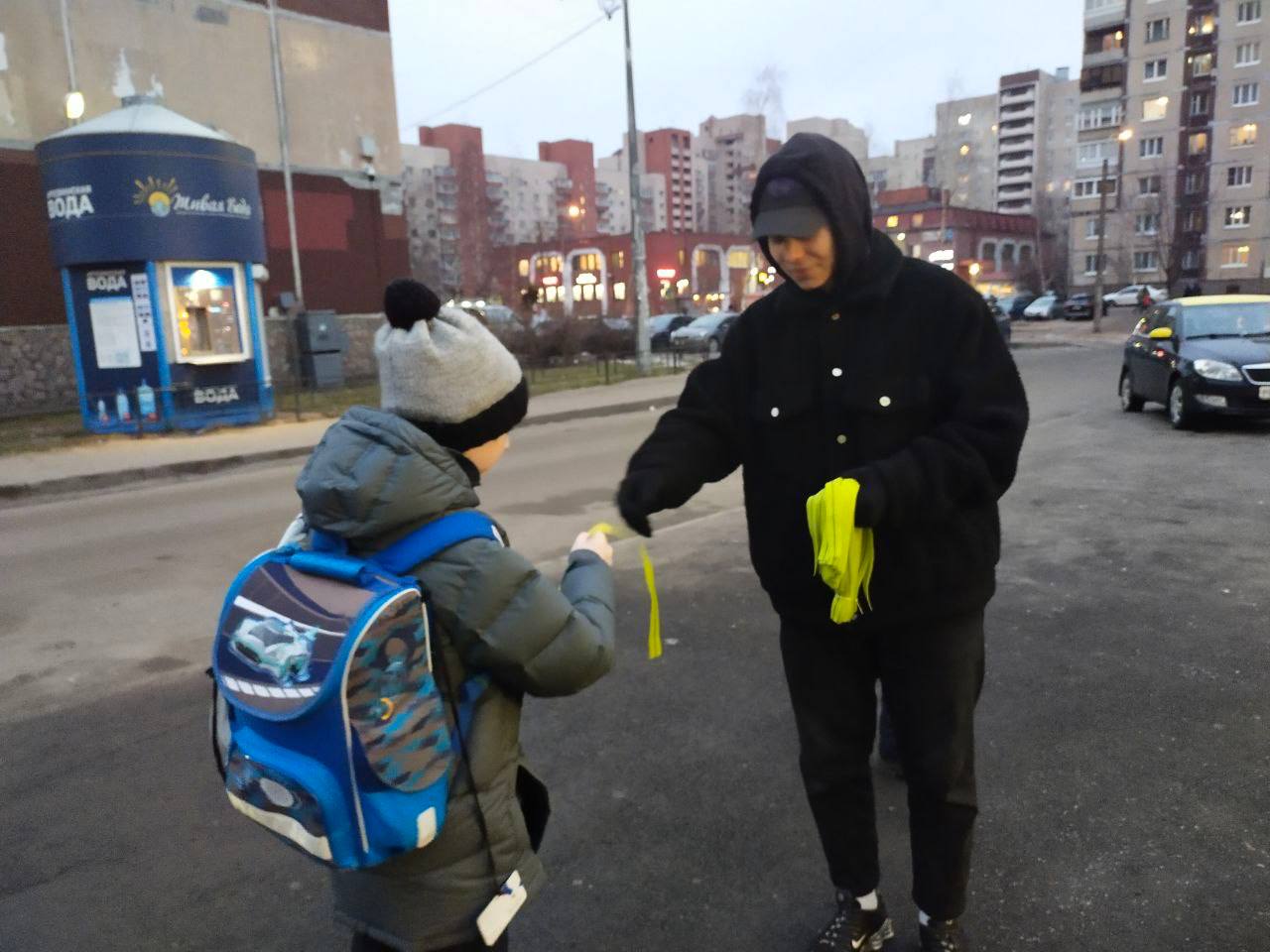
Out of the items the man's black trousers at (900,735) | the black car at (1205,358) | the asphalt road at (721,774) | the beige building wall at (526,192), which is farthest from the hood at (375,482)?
the beige building wall at (526,192)

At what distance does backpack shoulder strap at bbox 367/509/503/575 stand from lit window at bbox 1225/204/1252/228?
80969 mm

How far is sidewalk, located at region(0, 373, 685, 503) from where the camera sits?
1122 centimetres

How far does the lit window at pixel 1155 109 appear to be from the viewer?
7256cm

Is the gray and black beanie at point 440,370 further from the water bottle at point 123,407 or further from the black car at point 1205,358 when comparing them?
the water bottle at point 123,407

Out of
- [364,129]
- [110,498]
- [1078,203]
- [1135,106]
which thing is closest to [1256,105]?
[1135,106]

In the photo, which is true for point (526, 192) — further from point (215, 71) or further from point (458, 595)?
point (458, 595)

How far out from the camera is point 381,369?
190 cm

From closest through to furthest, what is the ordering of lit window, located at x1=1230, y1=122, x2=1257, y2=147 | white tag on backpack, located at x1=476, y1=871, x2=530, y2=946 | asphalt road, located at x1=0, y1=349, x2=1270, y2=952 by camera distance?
white tag on backpack, located at x1=476, y1=871, x2=530, y2=946 → asphalt road, located at x1=0, y1=349, x2=1270, y2=952 → lit window, located at x1=1230, y1=122, x2=1257, y2=147

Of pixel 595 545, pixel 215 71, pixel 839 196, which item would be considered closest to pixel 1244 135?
pixel 215 71

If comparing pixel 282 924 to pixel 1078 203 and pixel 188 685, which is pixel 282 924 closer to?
pixel 188 685

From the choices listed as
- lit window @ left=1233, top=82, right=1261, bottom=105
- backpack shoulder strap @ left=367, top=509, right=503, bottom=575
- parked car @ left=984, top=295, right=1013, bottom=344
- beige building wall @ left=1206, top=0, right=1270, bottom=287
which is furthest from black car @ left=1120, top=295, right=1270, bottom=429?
lit window @ left=1233, top=82, right=1261, bottom=105

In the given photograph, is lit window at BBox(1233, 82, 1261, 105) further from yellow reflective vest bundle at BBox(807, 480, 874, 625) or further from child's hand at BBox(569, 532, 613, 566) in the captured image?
child's hand at BBox(569, 532, 613, 566)

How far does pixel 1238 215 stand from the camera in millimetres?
67875

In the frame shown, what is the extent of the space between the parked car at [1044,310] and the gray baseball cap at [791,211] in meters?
55.3
